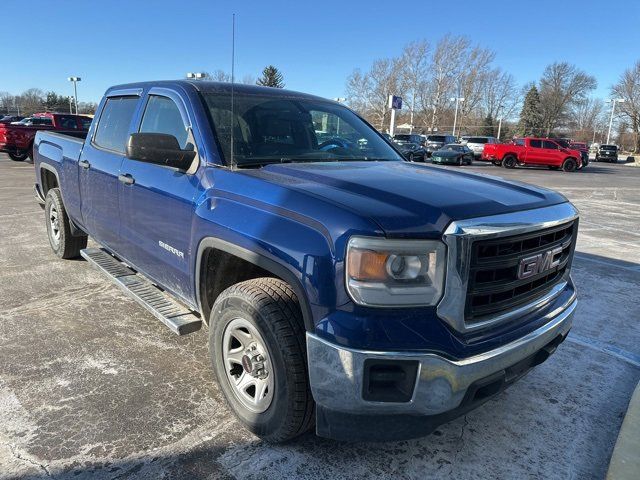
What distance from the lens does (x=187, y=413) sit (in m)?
2.83

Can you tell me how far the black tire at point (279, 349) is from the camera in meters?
2.28

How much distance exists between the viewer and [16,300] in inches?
175

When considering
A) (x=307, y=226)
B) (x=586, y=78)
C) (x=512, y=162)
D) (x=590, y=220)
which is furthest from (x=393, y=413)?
(x=586, y=78)

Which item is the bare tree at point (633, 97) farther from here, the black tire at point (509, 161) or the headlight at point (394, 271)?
the headlight at point (394, 271)

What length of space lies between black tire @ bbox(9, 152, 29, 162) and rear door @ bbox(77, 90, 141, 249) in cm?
1663

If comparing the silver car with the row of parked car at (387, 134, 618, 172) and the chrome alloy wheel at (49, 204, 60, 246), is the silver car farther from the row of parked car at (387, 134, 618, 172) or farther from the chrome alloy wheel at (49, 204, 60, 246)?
the chrome alloy wheel at (49, 204, 60, 246)

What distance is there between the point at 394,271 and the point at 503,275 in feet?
2.02

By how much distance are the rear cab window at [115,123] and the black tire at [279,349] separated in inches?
86.5

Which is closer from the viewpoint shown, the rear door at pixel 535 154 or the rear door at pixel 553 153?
the rear door at pixel 553 153

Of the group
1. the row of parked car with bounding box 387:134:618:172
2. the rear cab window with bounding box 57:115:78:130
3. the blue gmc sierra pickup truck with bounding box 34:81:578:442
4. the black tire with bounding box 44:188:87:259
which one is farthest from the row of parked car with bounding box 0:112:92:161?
the row of parked car with bounding box 387:134:618:172

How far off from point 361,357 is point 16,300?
152 inches

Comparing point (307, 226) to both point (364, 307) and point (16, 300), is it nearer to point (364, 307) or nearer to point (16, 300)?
point (364, 307)

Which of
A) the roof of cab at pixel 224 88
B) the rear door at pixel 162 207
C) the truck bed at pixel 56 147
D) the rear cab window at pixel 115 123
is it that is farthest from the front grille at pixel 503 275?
the truck bed at pixel 56 147

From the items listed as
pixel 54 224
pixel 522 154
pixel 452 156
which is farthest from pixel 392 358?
pixel 522 154
